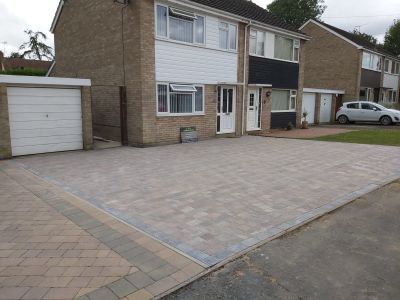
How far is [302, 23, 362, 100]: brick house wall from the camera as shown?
→ 26938 millimetres

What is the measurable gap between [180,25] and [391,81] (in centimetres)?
2833

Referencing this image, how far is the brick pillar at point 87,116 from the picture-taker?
11367 millimetres

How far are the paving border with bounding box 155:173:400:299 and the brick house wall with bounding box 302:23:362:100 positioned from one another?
2186 centimetres

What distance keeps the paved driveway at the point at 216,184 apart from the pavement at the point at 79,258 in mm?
337

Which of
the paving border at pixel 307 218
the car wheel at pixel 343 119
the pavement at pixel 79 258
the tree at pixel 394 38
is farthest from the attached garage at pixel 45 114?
the tree at pixel 394 38

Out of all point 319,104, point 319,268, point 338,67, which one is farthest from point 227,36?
point 338,67

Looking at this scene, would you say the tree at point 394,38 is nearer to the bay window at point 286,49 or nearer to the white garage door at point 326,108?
the white garage door at point 326,108

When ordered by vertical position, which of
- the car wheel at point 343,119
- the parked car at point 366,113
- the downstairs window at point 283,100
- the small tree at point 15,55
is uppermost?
the small tree at point 15,55

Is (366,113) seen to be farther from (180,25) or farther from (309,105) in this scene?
(180,25)

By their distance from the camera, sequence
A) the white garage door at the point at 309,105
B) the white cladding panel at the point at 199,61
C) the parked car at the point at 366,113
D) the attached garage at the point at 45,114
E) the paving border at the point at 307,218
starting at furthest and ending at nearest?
1. the parked car at the point at 366,113
2. the white garage door at the point at 309,105
3. the white cladding panel at the point at 199,61
4. the attached garage at the point at 45,114
5. the paving border at the point at 307,218

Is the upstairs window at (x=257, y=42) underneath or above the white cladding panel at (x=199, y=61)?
above

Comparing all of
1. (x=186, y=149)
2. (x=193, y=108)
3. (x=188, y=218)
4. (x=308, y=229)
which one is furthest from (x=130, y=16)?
(x=308, y=229)

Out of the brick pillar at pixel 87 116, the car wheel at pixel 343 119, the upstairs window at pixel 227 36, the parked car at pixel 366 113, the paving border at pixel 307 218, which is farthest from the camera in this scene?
the car wheel at pixel 343 119

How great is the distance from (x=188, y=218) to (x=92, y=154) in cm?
668
